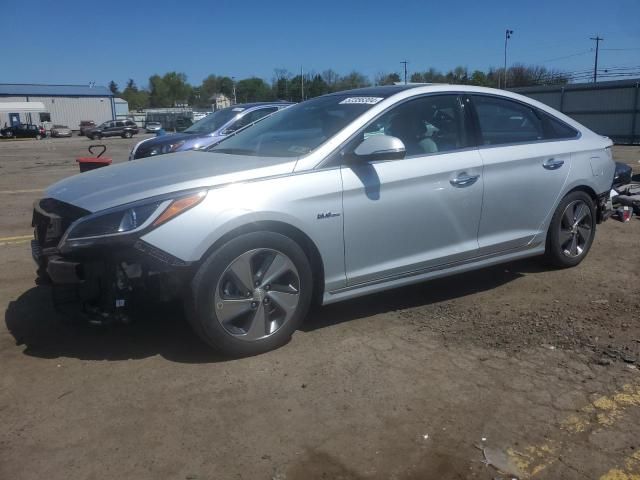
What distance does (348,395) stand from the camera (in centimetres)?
324

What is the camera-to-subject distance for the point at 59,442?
2816 millimetres

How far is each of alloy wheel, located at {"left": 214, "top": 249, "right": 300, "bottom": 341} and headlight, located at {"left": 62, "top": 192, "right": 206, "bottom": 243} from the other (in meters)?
0.46

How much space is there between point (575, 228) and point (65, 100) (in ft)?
285

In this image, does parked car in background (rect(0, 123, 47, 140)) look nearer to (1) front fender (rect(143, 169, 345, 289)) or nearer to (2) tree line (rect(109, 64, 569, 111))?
(2) tree line (rect(109, 64, 569, 111))

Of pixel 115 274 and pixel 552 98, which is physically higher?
pixel 552 98

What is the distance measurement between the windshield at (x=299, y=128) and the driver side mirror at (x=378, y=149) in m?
0.26

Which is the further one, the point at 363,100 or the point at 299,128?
the point at 299,128

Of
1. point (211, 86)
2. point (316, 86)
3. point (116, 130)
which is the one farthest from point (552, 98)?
point (211, 86)

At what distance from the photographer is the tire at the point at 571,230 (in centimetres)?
518

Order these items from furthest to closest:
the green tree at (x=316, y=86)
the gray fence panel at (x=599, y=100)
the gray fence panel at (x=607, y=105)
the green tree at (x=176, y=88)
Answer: the green tree at (x=176, y=88) < the green tree at (x=316, y=86) < the gray fence panel at (x=599, y=100) < the gray fence panel at (x=607, y=105)

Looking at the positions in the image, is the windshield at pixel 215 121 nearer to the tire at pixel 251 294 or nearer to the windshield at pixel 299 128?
the windshield at pixel 299 128

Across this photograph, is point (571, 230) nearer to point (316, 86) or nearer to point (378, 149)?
point (378, 149)

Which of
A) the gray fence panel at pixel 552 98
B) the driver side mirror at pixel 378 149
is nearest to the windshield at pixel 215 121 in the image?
the driver side mirror at pixel 378 149

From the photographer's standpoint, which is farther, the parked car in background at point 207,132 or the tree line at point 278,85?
the tree line at point 278,85
